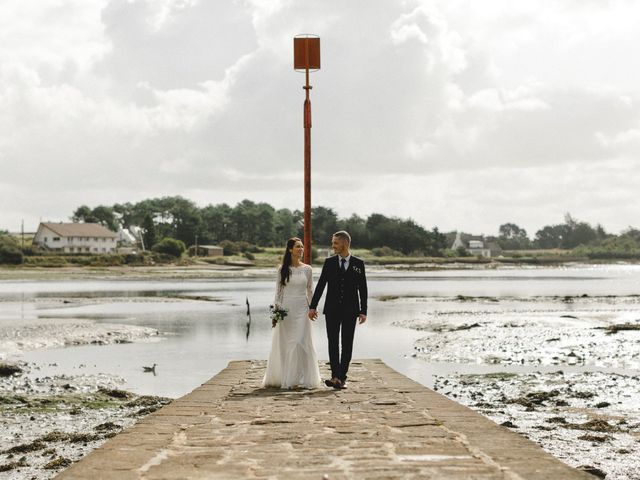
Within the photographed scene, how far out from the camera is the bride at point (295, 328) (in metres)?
11.6

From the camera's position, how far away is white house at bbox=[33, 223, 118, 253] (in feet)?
440

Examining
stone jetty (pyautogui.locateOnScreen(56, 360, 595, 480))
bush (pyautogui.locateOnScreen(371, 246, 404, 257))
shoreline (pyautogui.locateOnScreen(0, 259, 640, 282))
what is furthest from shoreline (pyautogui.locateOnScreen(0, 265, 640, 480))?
bush (pyautogui.locateOnScreen(371, 246, 404, 257))

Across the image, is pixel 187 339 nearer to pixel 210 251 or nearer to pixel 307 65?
pixel 307 65

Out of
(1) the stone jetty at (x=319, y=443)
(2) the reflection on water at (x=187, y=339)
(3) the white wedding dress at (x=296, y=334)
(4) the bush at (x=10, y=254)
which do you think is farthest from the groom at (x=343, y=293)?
(4) the bush at (x=10, y=254)

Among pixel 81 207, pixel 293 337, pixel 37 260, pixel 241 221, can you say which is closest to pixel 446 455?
pixel 293 337

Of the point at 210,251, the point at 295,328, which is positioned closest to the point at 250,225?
the point at 210,251

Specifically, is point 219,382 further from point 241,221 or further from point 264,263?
point 241,221

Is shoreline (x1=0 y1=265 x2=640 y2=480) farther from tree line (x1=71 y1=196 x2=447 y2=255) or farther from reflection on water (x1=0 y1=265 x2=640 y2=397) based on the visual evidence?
tree line (x1=71 y1=196 x2=447 y2=255)

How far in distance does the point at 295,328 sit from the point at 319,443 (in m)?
4.31

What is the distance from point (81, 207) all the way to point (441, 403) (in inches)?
6419

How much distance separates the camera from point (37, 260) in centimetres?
10625

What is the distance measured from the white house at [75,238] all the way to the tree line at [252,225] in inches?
267

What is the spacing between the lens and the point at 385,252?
140125 mm

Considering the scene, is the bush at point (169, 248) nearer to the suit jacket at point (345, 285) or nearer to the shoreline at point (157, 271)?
the shoreline at point (157, 271)
